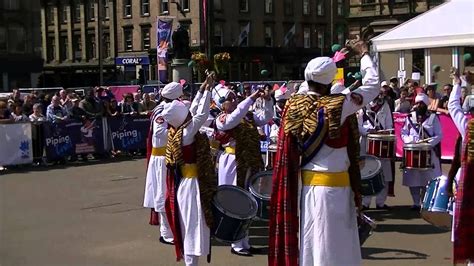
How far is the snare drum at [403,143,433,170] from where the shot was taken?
397 inches

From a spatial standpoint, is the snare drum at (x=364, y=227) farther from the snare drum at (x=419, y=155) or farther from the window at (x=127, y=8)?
the window at (x=127, y=8)

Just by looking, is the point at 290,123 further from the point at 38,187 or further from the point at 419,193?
the point at 38,187

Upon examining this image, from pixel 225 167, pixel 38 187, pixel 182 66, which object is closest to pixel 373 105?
pixel 225 167

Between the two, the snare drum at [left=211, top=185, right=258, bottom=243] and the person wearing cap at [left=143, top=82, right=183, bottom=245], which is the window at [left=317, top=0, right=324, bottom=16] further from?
the snare drum at [left=211, top=185, right=258, bottom=243]

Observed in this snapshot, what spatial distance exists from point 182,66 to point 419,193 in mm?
17907

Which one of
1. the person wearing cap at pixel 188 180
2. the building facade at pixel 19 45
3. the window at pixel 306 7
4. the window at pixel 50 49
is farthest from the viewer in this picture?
the window at pixel 50 49

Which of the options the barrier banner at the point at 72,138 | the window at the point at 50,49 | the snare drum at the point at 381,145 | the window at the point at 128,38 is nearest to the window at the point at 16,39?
the window at the point at 128,38

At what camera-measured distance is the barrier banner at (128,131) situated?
1980 centimetres

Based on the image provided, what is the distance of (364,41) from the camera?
18.5ft

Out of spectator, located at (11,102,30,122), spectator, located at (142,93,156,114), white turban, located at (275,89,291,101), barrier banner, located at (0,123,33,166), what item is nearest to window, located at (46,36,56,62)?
spectator, located at (142,93,156,114)

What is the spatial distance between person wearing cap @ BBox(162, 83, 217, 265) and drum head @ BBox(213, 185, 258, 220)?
0.19 metres

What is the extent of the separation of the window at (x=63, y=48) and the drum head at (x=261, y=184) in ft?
218

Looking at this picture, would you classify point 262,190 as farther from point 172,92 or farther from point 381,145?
point 381,145

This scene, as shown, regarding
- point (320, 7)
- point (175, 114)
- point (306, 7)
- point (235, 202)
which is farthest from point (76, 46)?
point (175, 114)
